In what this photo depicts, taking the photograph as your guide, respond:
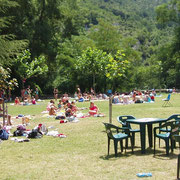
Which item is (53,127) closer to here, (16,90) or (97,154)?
(97,154)

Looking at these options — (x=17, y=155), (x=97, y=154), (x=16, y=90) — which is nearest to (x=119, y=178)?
(x=97, y=154)

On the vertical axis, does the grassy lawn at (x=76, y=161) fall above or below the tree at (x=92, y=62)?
below

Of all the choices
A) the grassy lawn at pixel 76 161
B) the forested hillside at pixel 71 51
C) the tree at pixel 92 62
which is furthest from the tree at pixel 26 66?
the grassy lawn at pixel 76 161

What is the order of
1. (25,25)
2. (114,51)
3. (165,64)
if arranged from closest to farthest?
(25,25) → (114,51) → (165,64)

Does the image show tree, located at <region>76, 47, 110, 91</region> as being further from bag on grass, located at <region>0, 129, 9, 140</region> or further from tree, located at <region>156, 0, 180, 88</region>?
bag on grass, located at <region>0, 129, 9, 140</region>

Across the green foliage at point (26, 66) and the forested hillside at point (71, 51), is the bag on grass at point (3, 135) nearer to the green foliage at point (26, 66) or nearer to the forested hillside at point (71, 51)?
the forested hillside at point (71, 51)

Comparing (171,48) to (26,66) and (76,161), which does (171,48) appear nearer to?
(26,66)

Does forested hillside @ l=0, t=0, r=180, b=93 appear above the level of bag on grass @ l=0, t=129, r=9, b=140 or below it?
above

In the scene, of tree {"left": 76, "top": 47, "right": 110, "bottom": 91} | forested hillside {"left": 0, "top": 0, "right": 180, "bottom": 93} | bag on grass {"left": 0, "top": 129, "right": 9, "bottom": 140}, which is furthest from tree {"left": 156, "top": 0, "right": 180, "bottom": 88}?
bag on grass {"left": 0, "top": 129, "right": 9, "bottom": 140}

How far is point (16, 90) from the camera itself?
36219 mm

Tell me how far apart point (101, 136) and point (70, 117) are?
4.51 m

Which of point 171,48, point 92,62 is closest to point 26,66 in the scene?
point 92,62

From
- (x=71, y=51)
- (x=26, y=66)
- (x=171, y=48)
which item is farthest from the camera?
(x=171, y=48)

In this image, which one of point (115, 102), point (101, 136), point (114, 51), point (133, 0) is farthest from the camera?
point (133, 0)
